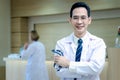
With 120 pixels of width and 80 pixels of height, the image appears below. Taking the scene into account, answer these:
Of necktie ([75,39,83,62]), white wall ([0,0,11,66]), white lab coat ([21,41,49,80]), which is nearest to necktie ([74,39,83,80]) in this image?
necktie ([75,39,83,62])

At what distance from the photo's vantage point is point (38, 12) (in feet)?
17.8

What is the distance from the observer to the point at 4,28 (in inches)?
226

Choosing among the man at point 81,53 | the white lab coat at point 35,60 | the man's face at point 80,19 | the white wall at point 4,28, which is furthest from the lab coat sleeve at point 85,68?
the white wall at point 4,28

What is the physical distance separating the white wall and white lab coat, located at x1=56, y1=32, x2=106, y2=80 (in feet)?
14.6

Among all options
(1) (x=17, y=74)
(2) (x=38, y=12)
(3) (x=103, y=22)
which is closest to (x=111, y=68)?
(3) (x=103, y=22)

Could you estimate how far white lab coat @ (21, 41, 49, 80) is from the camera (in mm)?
3949

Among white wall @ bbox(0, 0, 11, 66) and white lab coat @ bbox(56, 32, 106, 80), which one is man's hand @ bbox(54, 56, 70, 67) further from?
white wall @ bbox(0, 0, 11, 66)

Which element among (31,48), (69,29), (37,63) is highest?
(69,29)

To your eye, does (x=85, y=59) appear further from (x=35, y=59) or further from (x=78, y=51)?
(x=35, y=59)

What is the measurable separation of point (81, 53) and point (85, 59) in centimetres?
4

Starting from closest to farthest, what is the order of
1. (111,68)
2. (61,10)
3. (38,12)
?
1. (111,68)
2. (61,10)
3. (38,12)

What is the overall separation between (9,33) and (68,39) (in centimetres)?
456

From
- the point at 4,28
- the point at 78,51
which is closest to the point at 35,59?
the point at 4,28

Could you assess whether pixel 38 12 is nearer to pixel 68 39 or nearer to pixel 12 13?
pixel 12 13
